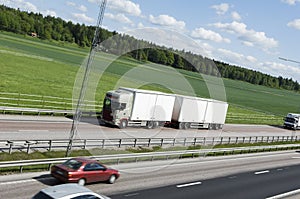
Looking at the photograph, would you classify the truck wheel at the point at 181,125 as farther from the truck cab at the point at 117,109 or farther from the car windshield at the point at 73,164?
the car windshield at the point at 73,164

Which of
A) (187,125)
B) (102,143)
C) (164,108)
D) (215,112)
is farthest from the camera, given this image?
(215,112)

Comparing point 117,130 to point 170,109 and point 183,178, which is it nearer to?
point 170,109

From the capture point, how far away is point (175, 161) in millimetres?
26953

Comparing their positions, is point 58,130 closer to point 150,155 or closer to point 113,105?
point 113,105

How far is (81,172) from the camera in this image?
56.6ft

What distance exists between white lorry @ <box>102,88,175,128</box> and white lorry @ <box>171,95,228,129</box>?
197 cm

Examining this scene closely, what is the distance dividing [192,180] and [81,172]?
7532mm

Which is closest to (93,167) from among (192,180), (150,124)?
(192,180)

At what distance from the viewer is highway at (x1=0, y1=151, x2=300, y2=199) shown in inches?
679

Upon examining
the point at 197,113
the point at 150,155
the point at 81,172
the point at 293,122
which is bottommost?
the point at 150,155

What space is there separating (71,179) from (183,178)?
25.2 feet

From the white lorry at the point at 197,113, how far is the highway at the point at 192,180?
1058 cm

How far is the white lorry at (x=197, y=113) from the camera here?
138 ft

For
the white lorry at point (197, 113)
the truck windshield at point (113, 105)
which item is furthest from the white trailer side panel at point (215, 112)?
the truck windshield at point (113, 105)
